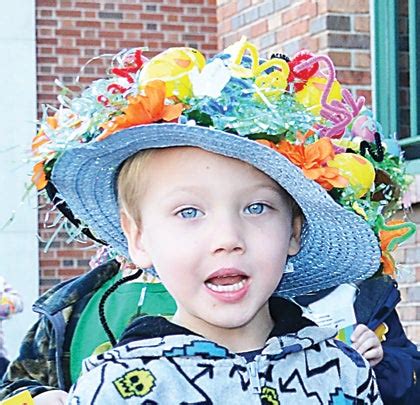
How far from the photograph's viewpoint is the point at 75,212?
313cm

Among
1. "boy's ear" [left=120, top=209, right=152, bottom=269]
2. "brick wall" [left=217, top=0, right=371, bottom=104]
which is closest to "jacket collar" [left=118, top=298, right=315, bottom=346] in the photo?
"boy's ear" [left=120, top=209, right=152, bottom=269]

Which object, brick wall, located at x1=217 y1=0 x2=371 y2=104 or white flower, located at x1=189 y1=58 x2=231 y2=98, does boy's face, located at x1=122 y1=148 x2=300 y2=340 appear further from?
brick wall, located at x1=217 y1=0 x2=371 y2=104

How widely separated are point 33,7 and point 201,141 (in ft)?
29.2

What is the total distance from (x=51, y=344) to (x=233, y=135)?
108 centimetres

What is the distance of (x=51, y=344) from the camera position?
11.4 feet

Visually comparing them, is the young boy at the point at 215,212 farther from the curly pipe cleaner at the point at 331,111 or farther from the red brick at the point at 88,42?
the red brick at the point at 88,42

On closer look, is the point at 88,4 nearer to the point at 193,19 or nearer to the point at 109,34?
the point at 109,34

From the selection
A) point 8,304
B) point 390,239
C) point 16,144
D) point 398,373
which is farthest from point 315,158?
point 16,144

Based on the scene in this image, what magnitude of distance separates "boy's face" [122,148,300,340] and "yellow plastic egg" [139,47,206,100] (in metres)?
0.14

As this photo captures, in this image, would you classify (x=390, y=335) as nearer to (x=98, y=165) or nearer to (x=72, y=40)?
(x=98, y=165)

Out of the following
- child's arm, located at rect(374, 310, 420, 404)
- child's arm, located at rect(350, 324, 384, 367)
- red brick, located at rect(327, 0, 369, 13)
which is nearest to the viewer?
child's arm, located at rect(350, 324, 384, 367)

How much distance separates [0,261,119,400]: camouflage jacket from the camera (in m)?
3.43

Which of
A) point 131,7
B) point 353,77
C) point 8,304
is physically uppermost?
point 131,7

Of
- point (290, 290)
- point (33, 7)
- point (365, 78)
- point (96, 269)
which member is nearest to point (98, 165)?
point (290, 290)
